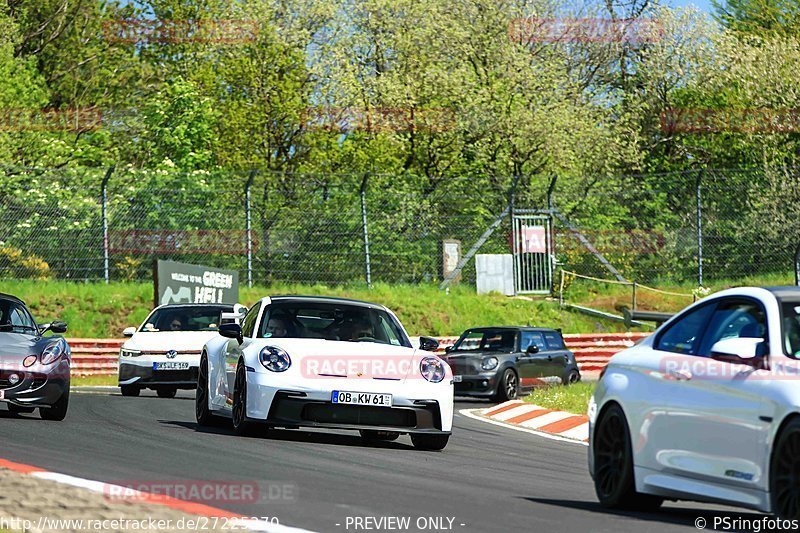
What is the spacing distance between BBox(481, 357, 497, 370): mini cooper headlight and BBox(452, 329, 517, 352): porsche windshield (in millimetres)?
840

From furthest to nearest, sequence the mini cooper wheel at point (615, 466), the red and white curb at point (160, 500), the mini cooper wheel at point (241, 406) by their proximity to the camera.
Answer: the mini cooper wheel at point (241, 406), the mini cooper wheel at point (615, 466), the red and white curb at point (160, 500)

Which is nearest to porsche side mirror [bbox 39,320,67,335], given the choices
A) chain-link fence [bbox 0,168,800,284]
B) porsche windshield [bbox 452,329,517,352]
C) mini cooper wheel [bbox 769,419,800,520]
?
porsche windshield [bbox 452,329,517,352]

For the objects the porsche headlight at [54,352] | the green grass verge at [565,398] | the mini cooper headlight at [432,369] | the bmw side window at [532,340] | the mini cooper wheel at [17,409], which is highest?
the porsche headlight at [54,352]

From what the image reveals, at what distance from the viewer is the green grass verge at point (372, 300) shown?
3444 centimetres

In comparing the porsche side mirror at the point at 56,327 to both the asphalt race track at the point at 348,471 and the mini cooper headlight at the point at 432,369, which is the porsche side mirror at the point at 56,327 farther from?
the mini cooper headlight at the point at 432,369

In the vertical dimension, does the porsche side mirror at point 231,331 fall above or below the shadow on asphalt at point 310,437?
above

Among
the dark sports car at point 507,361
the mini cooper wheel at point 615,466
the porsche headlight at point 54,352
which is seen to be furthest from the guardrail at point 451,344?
the mini cooper wheel at point 615,466

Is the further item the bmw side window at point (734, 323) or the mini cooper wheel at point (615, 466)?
the mini cooper wheel at point (615, 466)

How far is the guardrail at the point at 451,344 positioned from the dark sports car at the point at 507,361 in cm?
358

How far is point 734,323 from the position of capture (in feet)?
28.9

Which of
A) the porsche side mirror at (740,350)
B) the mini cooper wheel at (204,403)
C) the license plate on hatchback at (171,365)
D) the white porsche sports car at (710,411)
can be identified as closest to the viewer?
the white porsche sports car at (710,411)

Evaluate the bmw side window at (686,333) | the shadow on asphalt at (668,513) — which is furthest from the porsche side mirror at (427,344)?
the bmw side window at (686,333)

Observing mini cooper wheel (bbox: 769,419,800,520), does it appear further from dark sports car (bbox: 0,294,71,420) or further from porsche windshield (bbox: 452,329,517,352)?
porsche windshield (bbox: 452,329,517,352)

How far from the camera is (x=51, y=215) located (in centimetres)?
3416
